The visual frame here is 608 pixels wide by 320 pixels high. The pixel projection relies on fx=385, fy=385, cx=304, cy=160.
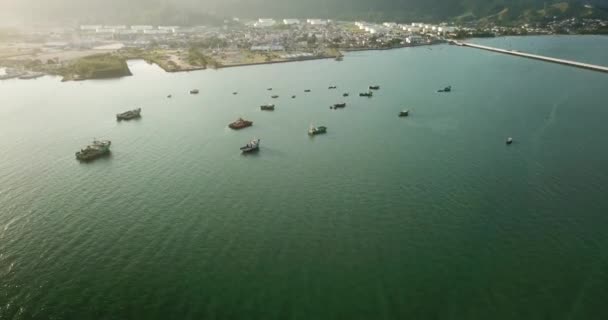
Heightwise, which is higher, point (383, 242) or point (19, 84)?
point (19, 84)

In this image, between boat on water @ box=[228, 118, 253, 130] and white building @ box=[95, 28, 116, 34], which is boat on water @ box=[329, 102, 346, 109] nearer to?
boat on water @ box=[228, 118, 253, 130]

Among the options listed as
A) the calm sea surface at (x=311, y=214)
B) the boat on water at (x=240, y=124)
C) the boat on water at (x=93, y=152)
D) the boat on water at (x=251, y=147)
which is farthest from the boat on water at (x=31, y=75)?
the boat on water at (x=251, y=147)

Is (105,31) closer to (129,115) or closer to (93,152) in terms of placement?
(129,115)

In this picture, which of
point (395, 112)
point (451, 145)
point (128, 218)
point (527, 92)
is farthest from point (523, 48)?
point (128, 218)

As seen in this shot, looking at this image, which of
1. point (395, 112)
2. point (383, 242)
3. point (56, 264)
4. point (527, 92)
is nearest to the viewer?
point (56, 264)

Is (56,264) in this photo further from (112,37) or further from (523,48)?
(112,37)

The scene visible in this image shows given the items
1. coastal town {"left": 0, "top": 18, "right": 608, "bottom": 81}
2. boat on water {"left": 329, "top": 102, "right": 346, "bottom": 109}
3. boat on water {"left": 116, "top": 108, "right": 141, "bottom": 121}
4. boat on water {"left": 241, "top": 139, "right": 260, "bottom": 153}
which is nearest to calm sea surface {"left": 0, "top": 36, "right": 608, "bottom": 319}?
boat on water {"left": 241, "top": 139, "right": 260, "bottom": 153}

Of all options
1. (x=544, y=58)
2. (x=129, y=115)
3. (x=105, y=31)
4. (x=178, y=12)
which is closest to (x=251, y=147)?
(x=129, y=115)
